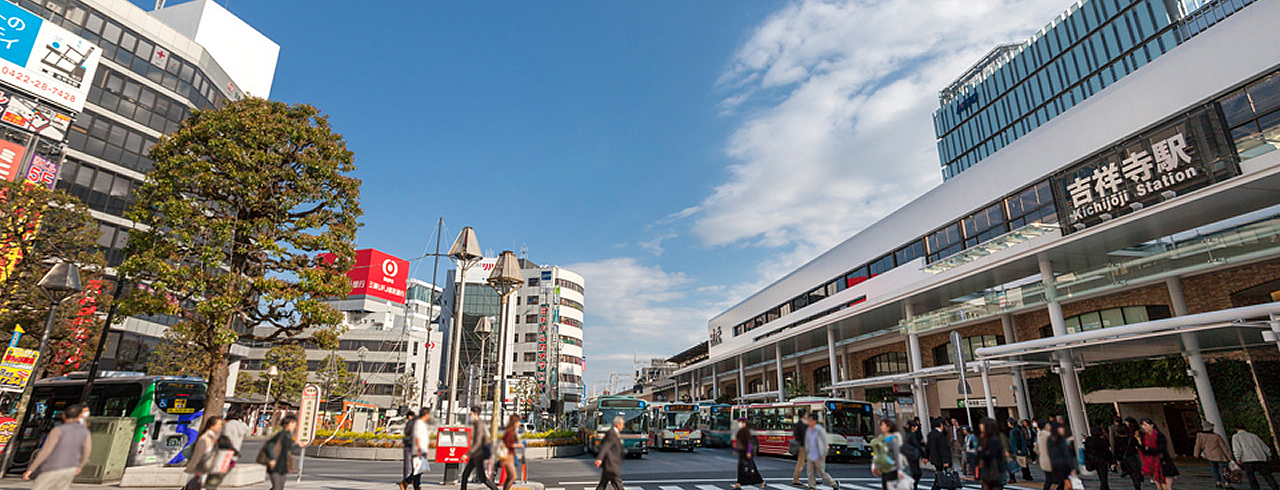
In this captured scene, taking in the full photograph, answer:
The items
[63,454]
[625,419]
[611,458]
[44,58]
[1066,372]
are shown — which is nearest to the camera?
[63,454]

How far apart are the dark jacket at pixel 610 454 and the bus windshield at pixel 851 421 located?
48.6 ft

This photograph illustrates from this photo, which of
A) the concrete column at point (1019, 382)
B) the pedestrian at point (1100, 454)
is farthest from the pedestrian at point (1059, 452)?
the concrete column at point (1019, 382)

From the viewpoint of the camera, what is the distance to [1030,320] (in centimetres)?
2473

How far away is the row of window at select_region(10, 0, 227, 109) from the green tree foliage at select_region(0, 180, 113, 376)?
15716 mm

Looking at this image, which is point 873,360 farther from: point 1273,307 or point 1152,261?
point 1273,307

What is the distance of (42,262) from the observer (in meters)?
19.2

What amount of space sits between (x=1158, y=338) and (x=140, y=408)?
27353 mm

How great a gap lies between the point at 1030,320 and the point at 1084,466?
12.4 metres

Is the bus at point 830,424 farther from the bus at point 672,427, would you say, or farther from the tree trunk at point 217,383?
the tree trunk at point 217,383

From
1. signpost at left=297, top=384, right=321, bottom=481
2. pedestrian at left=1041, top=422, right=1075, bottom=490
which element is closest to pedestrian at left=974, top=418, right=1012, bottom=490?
pedestrian at left=1041, top=422, right=1075, bottom=490

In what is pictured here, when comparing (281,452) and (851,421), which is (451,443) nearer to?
(281,452)

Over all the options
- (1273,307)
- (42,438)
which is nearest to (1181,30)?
(1273,307)

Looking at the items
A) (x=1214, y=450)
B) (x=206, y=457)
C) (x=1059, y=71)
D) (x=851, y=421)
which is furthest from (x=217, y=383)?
(x=1059, y=71)

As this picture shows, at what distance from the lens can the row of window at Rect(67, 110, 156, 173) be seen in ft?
103
